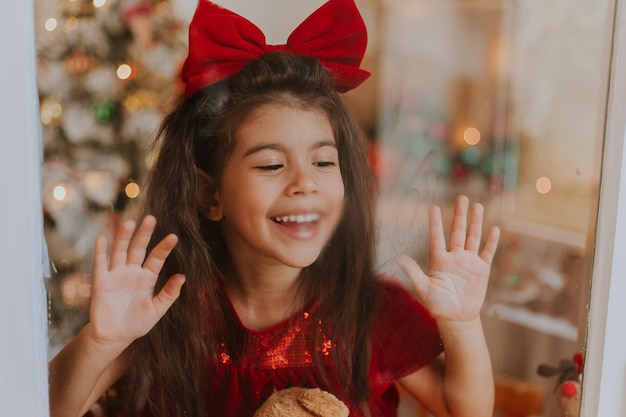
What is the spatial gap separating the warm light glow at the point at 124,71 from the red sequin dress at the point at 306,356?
33 cm

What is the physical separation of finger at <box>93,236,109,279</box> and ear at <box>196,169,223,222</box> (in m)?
0.12

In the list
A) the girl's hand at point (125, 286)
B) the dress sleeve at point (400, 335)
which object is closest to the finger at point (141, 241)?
the girl's hand at point (125, 286)

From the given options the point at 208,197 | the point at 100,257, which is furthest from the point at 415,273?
the point at 100,257

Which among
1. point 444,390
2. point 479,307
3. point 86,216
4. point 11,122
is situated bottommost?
point 444,390

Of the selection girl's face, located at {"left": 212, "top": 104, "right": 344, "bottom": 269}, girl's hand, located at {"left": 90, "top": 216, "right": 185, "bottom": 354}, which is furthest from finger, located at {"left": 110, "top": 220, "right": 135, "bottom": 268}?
girl's face, located at {"left": 212, "top": 104, "right": 344, "bottom": 269}

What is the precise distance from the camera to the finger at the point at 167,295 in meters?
0.76

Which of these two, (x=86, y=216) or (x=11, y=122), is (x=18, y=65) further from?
(x=86, y=216)

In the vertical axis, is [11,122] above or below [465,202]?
above

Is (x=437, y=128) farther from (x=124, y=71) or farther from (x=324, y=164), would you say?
(x=124, y=71)

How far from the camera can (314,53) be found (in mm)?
755

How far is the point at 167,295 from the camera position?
76 centimetres

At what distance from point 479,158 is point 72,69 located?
507 mm

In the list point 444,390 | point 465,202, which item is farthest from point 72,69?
point 444,390

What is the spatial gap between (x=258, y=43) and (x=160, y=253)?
0.27 meters
